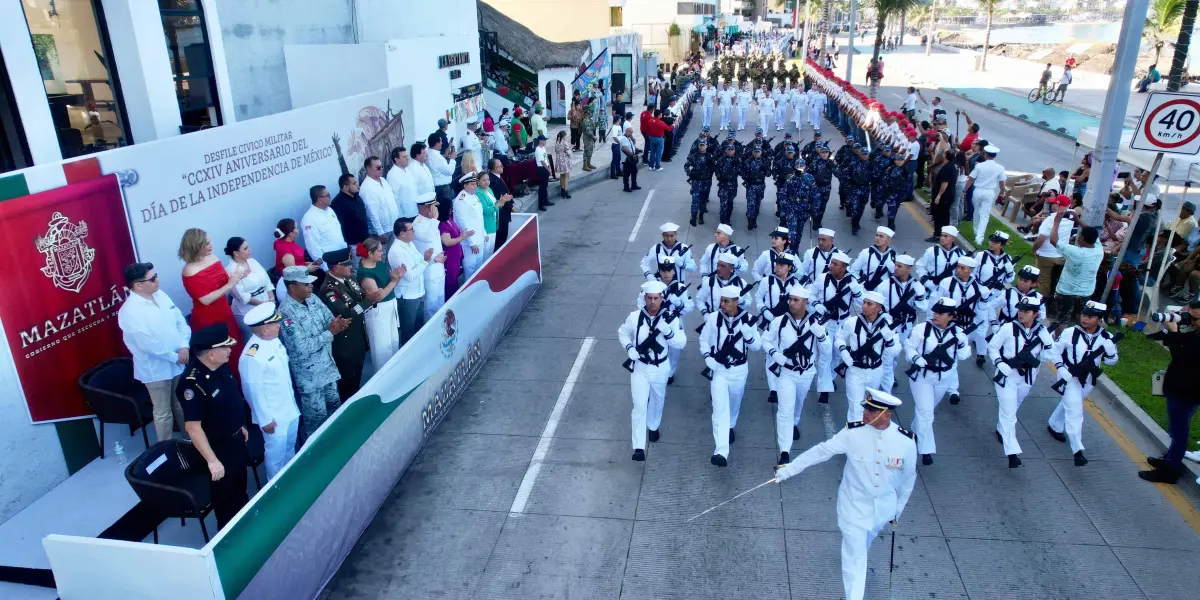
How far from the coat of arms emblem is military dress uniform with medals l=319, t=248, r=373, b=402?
1859 millimetres

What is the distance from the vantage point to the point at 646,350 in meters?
7.17

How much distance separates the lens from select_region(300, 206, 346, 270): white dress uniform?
8.50 meters

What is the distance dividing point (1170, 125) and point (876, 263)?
366 centimetres

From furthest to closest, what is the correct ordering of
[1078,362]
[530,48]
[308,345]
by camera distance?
[530,48] < [1078,362] < [308,345]

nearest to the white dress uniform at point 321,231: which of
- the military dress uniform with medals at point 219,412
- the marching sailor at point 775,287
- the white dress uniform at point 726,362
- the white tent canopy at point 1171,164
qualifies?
the military dress uniform with medals at point 219,412

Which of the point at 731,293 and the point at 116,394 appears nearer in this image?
the point at 116,394

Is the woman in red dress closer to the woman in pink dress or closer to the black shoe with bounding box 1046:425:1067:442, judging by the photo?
the woman in pink dress

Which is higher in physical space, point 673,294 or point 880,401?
point 880,401

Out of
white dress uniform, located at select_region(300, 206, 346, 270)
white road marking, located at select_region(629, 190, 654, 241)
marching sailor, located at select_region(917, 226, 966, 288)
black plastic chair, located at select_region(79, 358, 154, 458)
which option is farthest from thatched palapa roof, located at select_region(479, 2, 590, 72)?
black plastic chair, located at select_region(79, 358, 154, 458)

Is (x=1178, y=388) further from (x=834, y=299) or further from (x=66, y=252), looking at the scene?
(x=66, y=252)

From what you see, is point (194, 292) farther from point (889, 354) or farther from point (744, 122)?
point (744, 122)

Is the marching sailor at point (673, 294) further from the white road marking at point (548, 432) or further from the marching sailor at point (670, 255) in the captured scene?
the white road marking at point (548, 432)

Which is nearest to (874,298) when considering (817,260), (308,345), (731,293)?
(731,293)

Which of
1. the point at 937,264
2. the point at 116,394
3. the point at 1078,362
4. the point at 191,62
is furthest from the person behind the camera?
the point at 191,62
